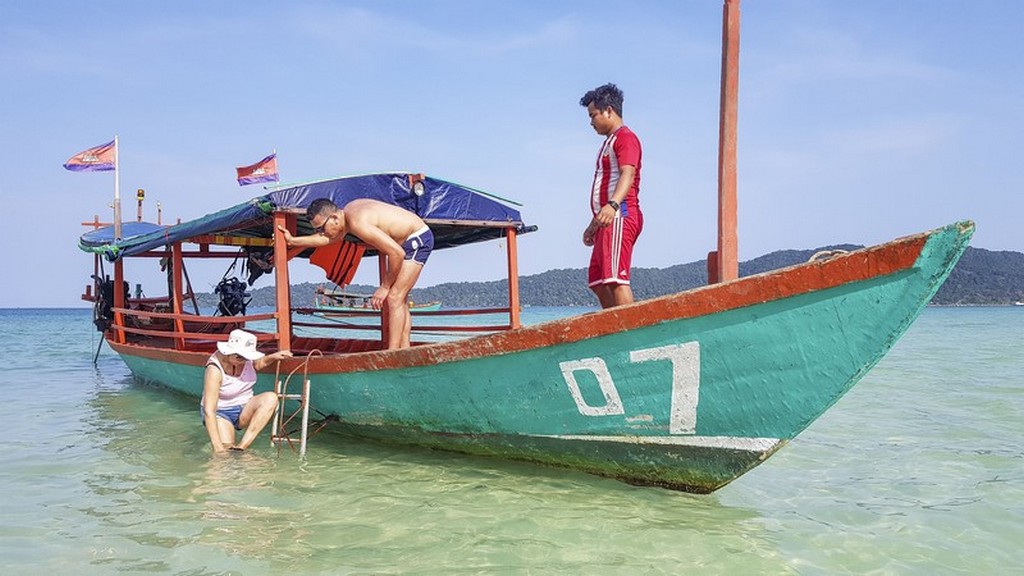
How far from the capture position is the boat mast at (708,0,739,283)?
12.7 ft

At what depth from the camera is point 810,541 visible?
3570 mm

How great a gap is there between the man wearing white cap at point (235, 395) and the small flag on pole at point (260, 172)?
5.06m

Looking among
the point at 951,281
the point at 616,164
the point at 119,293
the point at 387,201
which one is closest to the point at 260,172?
the point at 119,293

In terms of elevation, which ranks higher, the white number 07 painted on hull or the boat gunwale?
the boat gunwale

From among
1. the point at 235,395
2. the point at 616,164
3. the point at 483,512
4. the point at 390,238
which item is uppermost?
the point at 616,164

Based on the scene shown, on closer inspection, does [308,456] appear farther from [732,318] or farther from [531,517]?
[732,318]

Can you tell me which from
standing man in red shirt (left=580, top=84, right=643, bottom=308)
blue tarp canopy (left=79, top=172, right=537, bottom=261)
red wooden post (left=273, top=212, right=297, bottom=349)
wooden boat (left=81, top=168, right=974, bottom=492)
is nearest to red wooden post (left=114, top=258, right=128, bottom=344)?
blue tarp canopy (left=79, top=172, right=537, bottom=261)

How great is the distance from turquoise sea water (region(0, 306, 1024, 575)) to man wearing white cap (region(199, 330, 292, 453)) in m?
0.24

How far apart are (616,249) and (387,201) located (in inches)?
119

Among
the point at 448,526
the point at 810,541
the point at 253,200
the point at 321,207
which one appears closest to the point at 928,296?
the point at 810,541

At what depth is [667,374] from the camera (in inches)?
143

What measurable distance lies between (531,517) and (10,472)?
4.15 metres

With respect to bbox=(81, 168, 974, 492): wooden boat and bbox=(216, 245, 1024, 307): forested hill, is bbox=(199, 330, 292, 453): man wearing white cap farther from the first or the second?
bbox=(216, 245, 1024, 307): forested hill

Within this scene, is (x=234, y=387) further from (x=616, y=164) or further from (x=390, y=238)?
(x=616, y=164)
